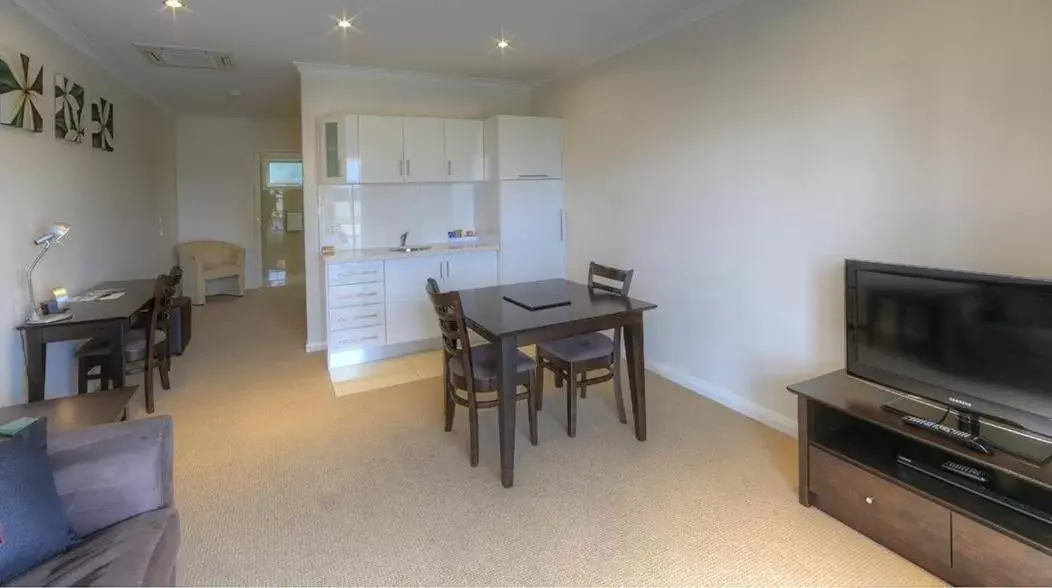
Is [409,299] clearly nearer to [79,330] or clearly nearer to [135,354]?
[135,354]

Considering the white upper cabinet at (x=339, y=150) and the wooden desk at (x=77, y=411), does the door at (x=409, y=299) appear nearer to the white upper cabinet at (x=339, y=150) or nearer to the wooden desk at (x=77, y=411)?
the white upper cabinet at (x=339, y=150)

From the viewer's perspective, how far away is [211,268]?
7410mm

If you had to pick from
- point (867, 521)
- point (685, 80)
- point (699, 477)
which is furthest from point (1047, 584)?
point (685, 80)

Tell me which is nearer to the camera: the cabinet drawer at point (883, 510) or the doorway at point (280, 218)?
the cabinet drawer at point (883, 510)

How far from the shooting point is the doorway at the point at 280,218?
8.42m

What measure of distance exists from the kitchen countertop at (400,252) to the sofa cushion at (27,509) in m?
2.93

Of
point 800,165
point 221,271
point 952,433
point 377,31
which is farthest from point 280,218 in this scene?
point 952,433

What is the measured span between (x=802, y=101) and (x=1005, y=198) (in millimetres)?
1084

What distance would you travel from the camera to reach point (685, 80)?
3.69m

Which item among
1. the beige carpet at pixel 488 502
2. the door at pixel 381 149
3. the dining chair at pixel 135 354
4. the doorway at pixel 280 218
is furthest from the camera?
the doorway at pixel 280 218

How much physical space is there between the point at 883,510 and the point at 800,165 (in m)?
1.73

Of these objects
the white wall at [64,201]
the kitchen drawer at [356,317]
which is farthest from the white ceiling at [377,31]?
the kitchen drawer at [356,317]

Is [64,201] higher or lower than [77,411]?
higher

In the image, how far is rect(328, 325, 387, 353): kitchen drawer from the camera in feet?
14.7
